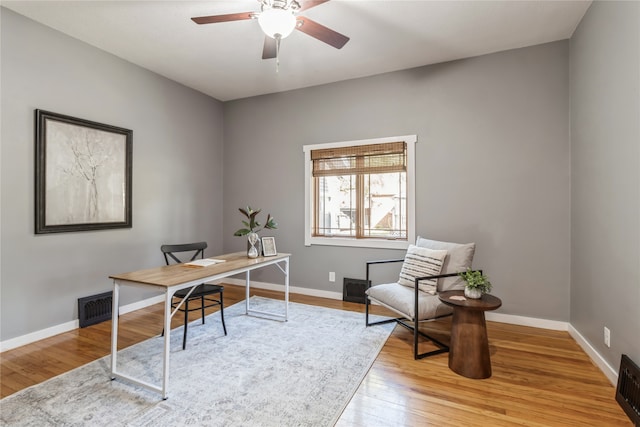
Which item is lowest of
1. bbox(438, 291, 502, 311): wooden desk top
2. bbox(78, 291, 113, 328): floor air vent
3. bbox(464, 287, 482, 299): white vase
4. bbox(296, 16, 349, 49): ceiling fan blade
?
bbox(78, 291, 113, 328): floor air vent

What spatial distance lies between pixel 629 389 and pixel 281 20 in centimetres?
308

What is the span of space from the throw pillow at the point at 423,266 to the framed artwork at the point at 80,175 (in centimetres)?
315

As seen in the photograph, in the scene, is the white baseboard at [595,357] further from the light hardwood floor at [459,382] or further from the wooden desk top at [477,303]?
the wooden desk top at [477,303]

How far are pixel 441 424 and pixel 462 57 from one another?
3504mm

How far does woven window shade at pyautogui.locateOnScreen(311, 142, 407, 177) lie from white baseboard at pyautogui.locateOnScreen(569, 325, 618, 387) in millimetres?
2306

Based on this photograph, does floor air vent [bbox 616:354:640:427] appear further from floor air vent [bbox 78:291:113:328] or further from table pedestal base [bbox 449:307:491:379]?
floor air vent [bbox 78:291:113:328]

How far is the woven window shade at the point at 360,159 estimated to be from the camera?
3.87 m

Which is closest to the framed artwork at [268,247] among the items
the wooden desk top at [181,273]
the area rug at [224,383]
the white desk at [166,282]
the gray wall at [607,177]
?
the wooden desk top at [181,273]

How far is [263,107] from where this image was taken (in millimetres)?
4707

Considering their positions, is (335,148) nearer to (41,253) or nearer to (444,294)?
(444,294)

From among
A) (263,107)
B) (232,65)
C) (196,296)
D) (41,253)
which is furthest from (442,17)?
(41,253)

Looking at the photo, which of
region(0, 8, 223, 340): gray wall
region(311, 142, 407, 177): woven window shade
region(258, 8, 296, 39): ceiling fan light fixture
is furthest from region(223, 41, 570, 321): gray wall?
region(258, 8, 296, 39): ceiling fan light fixture

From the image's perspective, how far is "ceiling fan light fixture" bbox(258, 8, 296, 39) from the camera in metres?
1.98

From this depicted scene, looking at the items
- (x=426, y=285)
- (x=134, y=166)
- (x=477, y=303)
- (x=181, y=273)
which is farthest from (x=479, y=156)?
(x=134, y=166)
